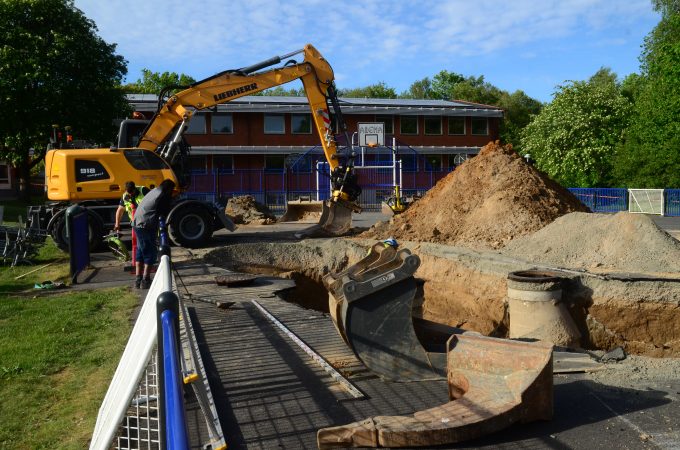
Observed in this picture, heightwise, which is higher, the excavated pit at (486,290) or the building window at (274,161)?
the building window at (274,161)

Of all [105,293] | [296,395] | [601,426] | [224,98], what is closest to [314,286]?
[105,293]

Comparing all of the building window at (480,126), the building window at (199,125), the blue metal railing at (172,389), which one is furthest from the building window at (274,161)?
the blue metal railing at (172,389)

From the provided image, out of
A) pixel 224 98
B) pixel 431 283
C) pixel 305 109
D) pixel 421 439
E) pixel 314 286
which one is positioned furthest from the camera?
pixel 305 109

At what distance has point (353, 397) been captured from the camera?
17.0ft

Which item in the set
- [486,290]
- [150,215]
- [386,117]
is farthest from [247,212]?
[386,117]

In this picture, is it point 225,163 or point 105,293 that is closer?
point 105,293

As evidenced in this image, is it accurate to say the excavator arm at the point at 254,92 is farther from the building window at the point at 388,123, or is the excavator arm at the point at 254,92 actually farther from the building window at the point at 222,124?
the building window at the point at 388,123

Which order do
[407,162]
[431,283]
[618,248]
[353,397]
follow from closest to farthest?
1. [353,397]
2. [618,248]
3. [431,283]
4. [407,162]

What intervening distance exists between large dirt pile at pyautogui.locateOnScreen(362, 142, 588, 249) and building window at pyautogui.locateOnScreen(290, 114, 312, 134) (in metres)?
21.8

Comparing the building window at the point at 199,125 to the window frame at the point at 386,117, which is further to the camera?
the window frame at the point at 386,117

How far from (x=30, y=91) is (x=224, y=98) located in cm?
1573

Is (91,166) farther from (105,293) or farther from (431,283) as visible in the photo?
(431,283)

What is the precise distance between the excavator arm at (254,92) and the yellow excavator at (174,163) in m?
0.02

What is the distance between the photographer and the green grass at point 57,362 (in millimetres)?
4711
